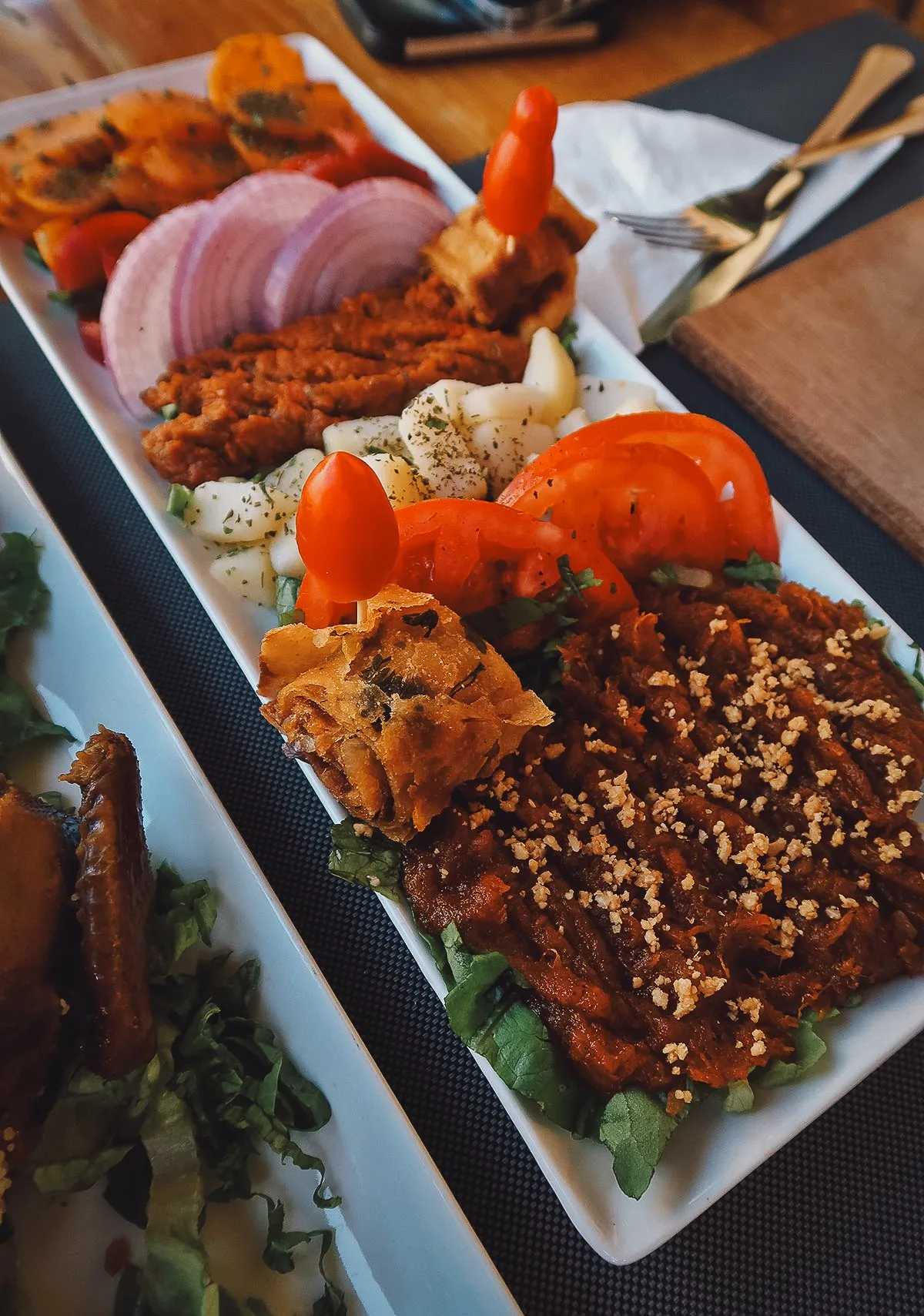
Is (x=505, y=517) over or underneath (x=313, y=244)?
underneath

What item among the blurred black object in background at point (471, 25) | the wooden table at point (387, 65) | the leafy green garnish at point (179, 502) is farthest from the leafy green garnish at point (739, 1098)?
the blurred black object in background at point (471, 25)

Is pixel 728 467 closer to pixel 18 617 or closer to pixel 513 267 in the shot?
pixel 513 267

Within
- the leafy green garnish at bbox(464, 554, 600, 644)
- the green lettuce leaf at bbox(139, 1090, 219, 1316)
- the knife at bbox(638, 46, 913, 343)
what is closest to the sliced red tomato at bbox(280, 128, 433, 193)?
the knife at bbox(638, 46, 913, 343)

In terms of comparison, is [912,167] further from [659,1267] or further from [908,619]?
[659,1267]

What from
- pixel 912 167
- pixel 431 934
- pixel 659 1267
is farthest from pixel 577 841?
pixel 912 167

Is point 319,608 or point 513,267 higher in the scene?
point 513,267

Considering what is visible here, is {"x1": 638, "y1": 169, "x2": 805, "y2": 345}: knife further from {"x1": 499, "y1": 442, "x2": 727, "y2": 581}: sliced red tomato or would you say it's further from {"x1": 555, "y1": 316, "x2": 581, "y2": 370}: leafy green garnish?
{"x1": 499, "y1": 442, "x2": 727, "y2": 581}: sliced red tomato

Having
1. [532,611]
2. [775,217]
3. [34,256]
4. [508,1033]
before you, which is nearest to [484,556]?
[532,611]
